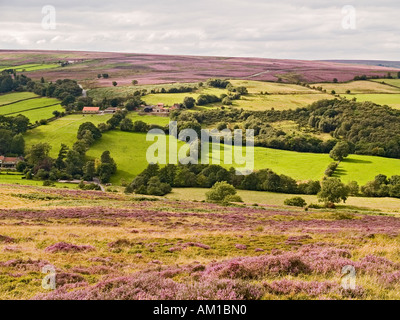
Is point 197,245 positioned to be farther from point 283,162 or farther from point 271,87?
point 271,87

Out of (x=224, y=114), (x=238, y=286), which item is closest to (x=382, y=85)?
(x=224, y=114)

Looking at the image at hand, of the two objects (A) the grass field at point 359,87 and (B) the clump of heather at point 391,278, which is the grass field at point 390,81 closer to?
Answer: (A) the grass field at point 359,87

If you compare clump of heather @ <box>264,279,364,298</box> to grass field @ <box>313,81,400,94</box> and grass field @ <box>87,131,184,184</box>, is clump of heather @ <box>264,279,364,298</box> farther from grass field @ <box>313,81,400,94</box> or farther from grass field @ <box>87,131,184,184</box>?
grass field @ <box>313,81,400,94</box>

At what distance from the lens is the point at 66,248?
2058 cm

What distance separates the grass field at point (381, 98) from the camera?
149712 millimetres

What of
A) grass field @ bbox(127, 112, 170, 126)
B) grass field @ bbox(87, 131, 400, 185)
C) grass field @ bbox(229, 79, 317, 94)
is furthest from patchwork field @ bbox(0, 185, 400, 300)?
grass field @ bbox(229, 79, 317, 94)

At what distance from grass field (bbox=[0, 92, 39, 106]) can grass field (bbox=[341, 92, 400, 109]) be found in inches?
5411

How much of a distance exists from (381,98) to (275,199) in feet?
341

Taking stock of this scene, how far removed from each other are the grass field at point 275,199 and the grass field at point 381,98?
84434mm

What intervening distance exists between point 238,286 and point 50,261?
413 inches

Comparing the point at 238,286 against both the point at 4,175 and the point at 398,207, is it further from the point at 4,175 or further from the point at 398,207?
the point at 4,175

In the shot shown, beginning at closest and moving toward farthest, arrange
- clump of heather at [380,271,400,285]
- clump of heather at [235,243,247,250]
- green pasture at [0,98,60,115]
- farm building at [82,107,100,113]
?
clump of heather at [380,271,400,285] → clump of heather at [235,243,247,250] → green pasture at [0,98,60,115] → farm building at [82,107,100,113]

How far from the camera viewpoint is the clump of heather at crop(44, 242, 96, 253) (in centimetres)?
2032
